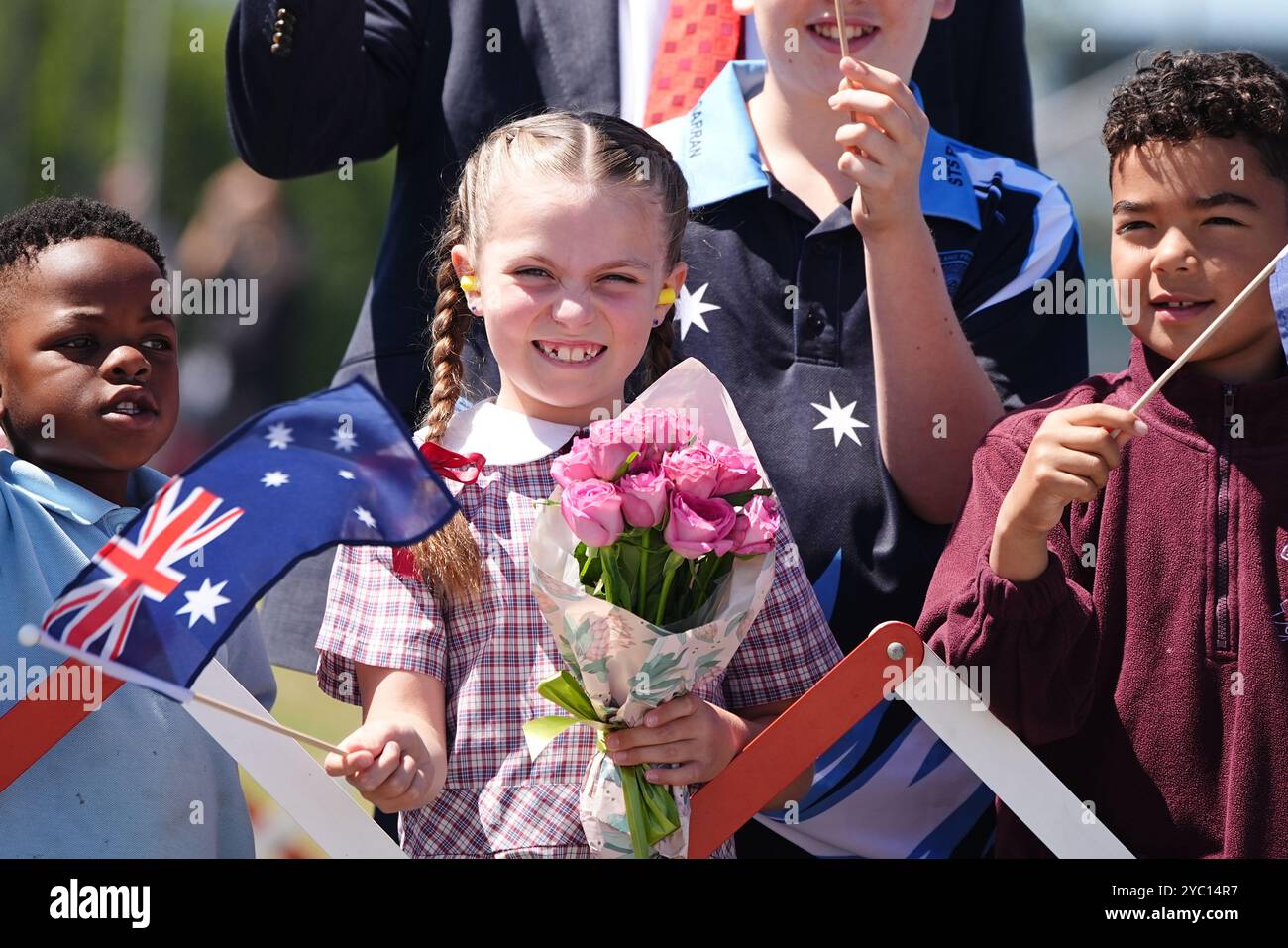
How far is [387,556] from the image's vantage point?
100.0 inches

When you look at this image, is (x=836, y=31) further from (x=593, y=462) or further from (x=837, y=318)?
(x=593, y=462)

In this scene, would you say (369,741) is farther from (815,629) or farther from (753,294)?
(753,294)

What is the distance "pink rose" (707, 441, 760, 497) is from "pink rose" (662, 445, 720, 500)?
1cm

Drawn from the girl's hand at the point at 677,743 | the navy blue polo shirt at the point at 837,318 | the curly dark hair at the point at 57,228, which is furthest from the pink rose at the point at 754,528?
the curly dark hair at the point at 57,228

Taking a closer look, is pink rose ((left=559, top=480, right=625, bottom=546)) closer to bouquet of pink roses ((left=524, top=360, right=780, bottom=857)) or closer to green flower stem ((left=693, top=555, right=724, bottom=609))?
bouquet of pink roses ((left=524, top=360, right=780, bottom=857))

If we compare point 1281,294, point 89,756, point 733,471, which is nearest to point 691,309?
point 733,471

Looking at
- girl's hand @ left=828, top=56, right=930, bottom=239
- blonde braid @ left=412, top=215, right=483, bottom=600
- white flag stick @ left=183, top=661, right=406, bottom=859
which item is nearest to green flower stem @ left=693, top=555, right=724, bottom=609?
blonde braid @ left=412, top=215, right=483, bottom=600

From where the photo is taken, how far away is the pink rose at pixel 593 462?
7.25 feet

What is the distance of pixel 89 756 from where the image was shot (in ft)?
7.91

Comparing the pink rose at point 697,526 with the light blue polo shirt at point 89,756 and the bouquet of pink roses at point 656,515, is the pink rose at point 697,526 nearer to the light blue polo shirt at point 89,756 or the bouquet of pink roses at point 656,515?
the bouquet of pink roses at point 656,515

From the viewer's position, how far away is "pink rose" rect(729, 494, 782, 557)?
221 cm

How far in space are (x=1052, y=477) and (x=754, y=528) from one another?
0.41m
